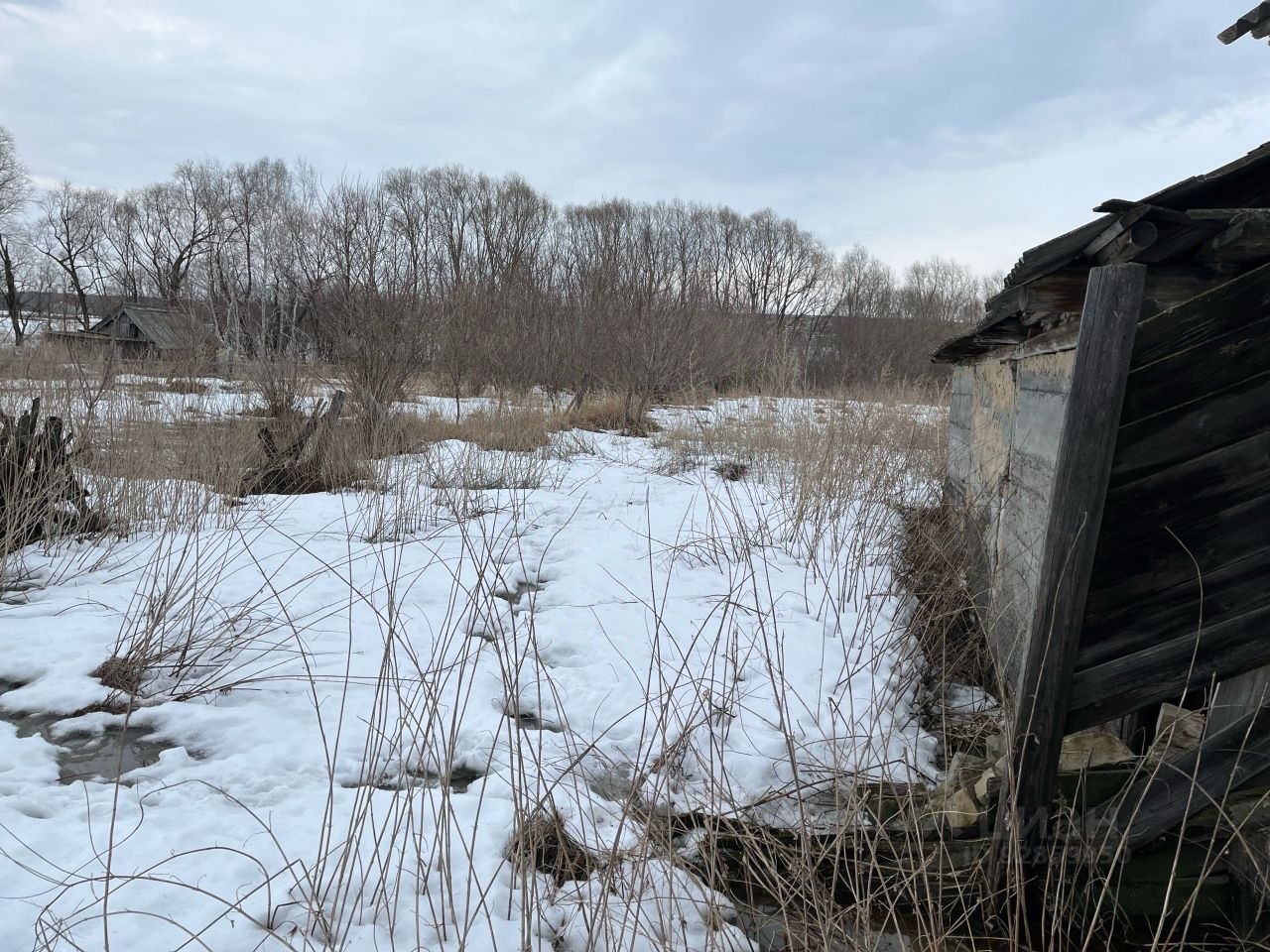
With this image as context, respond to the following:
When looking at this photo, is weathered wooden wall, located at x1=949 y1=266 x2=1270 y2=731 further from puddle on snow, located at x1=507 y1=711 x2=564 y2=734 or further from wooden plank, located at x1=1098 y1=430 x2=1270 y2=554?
puddle on snow, located at x1=507 y1=711 x2=564 y2=734

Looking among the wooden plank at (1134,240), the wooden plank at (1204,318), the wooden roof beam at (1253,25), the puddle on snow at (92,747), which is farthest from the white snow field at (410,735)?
the wooden roof beam at (1253,25)

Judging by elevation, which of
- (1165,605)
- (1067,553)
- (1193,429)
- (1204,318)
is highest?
(1204,318)

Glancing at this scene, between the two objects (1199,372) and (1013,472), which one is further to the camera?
(1013,472)

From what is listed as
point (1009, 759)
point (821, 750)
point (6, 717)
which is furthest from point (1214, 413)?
point (6, 717)

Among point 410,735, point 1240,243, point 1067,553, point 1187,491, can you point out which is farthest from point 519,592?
point 1240,243

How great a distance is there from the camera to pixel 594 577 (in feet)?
15.7

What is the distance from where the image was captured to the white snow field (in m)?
1.83

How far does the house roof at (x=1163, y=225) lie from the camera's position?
1.88 m

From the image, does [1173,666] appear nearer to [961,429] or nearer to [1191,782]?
[1191,782]

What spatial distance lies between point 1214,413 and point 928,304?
33.6 meters

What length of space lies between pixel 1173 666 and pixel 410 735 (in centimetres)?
248

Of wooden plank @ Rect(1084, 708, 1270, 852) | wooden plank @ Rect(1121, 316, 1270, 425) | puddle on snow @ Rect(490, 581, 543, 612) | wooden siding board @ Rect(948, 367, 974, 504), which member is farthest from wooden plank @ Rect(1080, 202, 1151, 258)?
wooden siding board @ Rect(948, 367, 974, 504)

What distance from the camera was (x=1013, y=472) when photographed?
143 inches

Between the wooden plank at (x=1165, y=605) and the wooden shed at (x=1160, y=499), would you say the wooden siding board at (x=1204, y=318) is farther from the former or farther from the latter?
the wooden plank at (x=1165, y=605)
